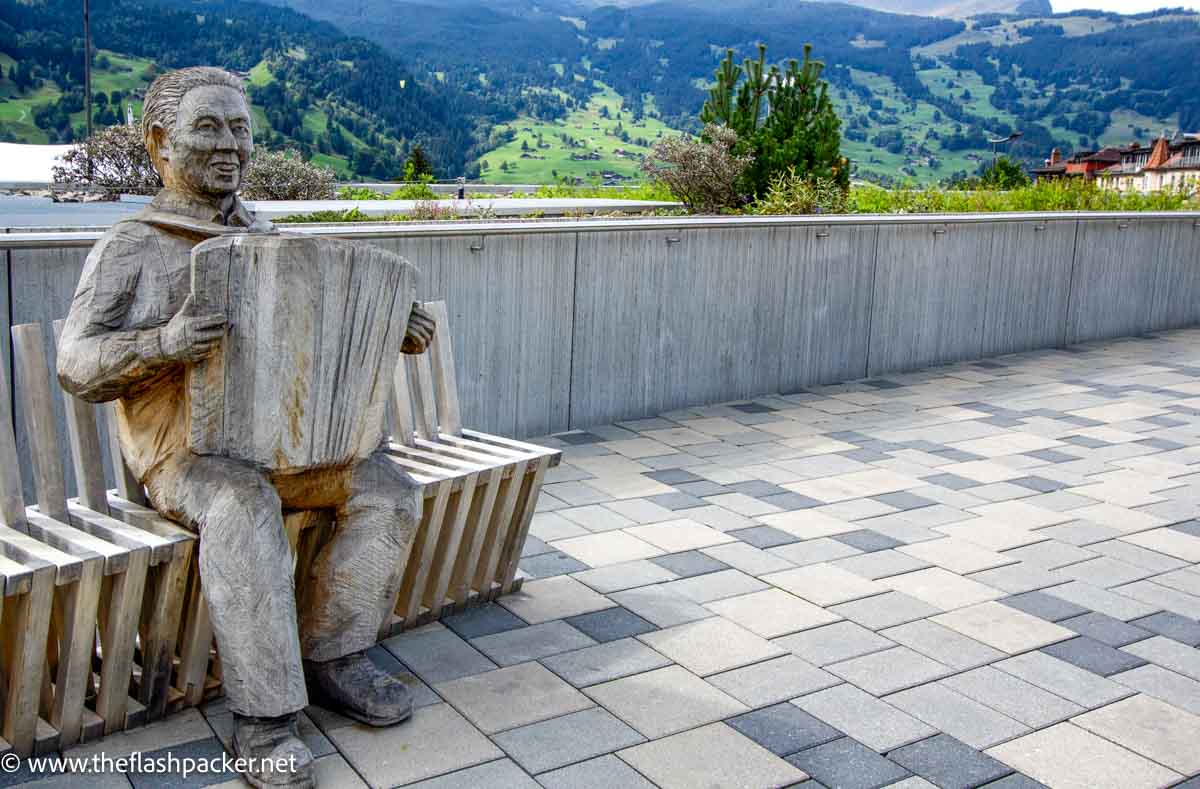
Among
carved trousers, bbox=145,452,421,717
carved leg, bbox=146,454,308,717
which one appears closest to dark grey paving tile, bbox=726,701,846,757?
carved trousers, bbox=145,452,421,717

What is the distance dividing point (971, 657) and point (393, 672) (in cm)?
200

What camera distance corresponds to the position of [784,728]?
361 centimetres

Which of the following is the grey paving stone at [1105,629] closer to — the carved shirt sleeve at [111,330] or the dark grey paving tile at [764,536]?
the dark grey paving tile at [764,536]

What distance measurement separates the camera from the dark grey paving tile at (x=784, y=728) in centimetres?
351

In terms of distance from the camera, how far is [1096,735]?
11.9 ft

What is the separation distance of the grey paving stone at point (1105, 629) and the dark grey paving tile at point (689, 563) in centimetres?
138

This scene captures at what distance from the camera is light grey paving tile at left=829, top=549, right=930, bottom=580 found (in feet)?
16.5

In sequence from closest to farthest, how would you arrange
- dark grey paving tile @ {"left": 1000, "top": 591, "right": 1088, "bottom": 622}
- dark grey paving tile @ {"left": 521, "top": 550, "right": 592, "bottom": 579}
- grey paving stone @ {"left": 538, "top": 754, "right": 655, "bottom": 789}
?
grey paving stone @ {"left": 538, "top": 754, "right": 655, "bottom": 789}
dark grey paving tile @ {"left": 1000, "top": 591, "right": 1088, "bottom": 622}
dark grey paving tile @ {"left": 521, "top": 550, "right": 592, "bottom": 579}

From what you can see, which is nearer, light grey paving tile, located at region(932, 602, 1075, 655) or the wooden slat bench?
the wooden slat bench

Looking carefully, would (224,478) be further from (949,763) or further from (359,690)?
(949,763)

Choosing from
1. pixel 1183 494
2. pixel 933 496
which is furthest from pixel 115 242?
pixel 1183 494

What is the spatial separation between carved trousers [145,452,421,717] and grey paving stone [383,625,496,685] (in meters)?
0.44

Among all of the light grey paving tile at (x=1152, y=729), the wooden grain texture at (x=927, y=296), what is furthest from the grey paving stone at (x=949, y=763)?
the wooden grain texture at (x=927, y=296)

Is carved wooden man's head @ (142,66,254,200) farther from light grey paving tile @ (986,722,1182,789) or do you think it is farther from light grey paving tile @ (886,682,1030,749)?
light grey paving tile @ (986,722,1182,789)
